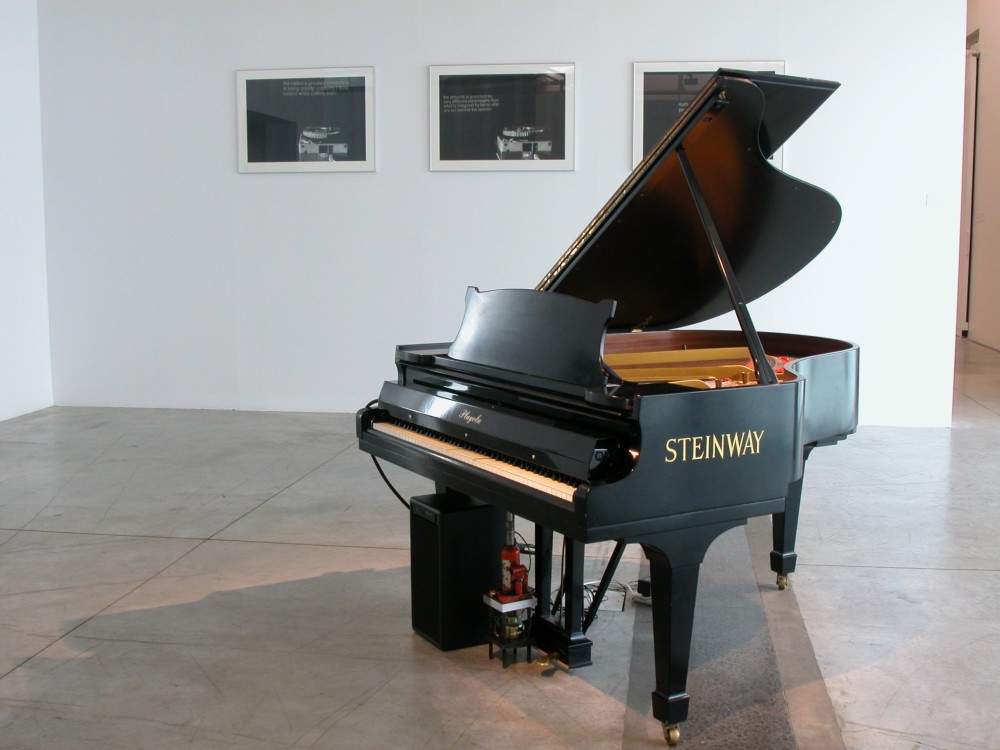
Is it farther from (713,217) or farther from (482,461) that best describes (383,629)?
(713,217)

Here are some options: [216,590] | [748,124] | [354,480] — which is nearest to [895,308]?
[354,480]

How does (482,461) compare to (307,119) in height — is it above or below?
below

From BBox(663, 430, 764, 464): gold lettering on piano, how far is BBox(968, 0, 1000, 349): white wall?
8454 mm

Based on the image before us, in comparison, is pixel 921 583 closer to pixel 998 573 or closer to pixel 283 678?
pixel 998 573

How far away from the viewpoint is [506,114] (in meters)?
6.59

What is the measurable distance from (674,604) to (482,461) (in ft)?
1.88

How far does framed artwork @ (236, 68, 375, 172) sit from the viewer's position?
6738 mm

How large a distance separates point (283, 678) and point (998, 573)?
250 centimetres

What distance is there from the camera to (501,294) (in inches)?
114

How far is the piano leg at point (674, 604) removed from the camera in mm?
2439

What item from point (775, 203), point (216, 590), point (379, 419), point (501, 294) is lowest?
point (216, 590)

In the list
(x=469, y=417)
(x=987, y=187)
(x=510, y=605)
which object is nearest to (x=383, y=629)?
(x=510, y=605)

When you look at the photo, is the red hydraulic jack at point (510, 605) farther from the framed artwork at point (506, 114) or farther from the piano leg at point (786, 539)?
the framed artwork at point (506, 114)

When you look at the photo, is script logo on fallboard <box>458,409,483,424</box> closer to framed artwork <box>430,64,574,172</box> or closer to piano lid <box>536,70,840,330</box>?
piano lid <box>536,70,840,330</box>
